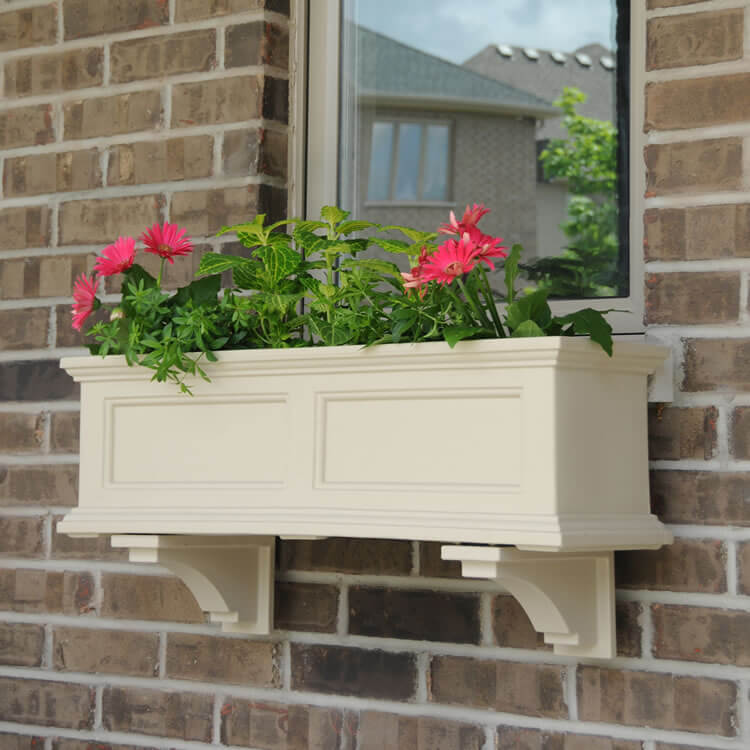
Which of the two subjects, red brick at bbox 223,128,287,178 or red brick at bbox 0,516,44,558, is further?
red brick at bbox 0,516,44,558

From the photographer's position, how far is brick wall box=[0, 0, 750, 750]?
1.73 meters

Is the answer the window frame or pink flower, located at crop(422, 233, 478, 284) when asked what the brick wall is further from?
pink flower, located at crop(422, 233, 478, 284)

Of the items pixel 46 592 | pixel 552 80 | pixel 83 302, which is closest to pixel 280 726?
pixel 46 592

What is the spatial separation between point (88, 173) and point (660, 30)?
1.02m

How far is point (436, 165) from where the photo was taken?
7.72 ft

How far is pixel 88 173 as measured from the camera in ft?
7.33

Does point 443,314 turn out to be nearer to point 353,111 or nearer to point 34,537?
point 353,111

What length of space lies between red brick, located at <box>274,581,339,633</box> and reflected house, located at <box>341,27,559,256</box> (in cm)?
66

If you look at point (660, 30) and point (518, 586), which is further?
point (660, 30)

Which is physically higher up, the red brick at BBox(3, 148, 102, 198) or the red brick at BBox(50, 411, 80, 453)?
the red brick at BBox(3, 148, 102, 198)

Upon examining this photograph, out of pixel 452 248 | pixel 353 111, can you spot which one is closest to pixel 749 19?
pixel 452 248

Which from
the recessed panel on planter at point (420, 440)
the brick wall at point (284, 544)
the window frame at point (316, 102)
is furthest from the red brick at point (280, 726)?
the window frame at point (316, 102)

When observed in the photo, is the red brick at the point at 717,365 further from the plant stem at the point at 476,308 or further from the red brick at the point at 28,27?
the red brick at the point at 28,27

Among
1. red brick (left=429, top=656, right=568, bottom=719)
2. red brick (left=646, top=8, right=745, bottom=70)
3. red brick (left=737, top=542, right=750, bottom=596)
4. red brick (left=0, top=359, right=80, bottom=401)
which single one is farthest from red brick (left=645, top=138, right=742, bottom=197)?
red brick (left=0, top=359, right=80, bottom=401)
